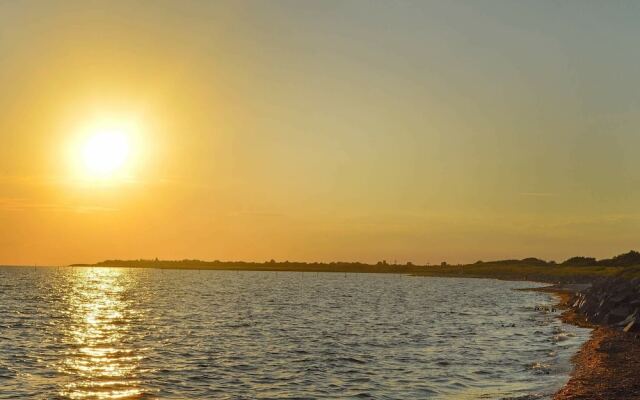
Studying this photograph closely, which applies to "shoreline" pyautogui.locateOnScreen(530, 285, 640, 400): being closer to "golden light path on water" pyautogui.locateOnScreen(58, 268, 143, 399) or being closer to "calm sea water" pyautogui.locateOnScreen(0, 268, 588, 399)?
"calm sea water" pyautogui.locateOnScreen(0, 268, 588, 399)

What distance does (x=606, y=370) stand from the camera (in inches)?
1277

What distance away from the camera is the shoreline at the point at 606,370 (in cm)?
2647

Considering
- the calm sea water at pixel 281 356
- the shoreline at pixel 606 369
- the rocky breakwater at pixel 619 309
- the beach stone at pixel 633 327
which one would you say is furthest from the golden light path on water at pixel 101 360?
the rocky breakwater at pixel 619 309

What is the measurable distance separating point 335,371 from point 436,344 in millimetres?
14928

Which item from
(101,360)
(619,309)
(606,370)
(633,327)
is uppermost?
(619,309)

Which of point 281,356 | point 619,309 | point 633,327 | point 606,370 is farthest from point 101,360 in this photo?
point 619,309

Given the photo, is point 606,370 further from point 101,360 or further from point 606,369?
point 101,360

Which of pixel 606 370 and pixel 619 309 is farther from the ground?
pixel 619 309

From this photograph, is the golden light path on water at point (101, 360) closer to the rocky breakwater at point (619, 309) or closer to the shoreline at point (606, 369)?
the shoreline at point (606, 369)

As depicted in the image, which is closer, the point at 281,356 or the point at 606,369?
the point at 606,369

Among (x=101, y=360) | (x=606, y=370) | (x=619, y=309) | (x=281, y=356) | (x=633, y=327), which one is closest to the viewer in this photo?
(x=606, y=370)

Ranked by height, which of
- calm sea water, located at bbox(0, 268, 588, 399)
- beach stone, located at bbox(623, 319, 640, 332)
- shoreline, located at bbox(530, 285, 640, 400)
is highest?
beach stone, located at bbox(623, 319, 640, 332)

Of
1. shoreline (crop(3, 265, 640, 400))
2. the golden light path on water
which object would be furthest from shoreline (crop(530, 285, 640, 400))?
the golden light path on water

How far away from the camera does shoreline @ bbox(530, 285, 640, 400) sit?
2647cm
